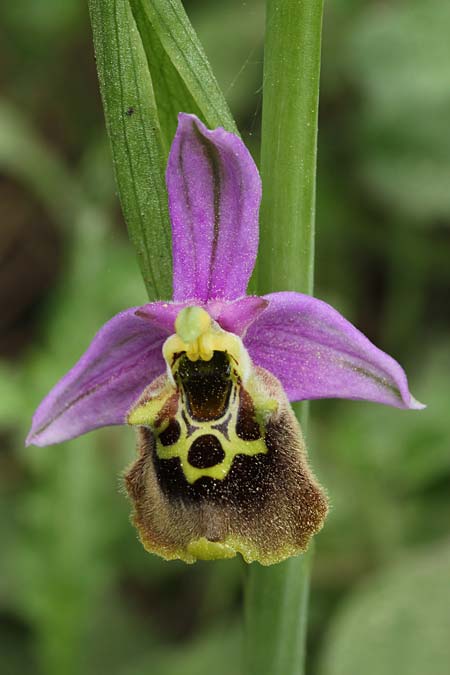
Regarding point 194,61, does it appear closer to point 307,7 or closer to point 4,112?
point 307,7

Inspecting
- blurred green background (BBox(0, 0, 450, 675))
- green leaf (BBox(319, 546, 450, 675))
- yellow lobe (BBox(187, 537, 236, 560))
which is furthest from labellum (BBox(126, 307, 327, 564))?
green leaf (BBox(319, 546, 450, 675))

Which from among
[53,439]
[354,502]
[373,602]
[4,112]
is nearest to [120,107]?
[53,439]

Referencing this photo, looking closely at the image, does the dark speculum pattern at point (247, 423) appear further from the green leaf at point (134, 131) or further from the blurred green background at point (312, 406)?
the blurred green background at point (312, 406)

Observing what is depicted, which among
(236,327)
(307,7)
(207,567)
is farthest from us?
(207,567)

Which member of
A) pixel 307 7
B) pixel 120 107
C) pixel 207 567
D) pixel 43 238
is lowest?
pixel 207 567

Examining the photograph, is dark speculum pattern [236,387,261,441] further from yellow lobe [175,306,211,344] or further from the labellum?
yellow lobe [175,306,211,344]

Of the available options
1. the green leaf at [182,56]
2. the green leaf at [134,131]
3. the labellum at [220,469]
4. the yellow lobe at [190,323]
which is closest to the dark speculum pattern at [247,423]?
the labellum at [220,469]
